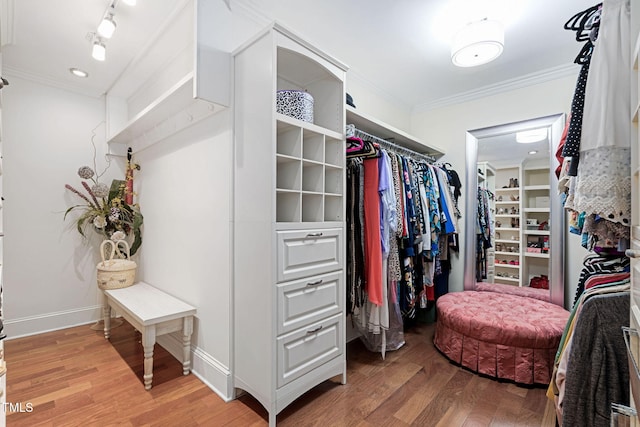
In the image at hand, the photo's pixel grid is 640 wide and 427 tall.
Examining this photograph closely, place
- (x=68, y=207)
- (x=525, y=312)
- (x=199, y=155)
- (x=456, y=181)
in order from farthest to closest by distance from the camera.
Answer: (x=456, y=181) → (x=68, y=207) → (x=525, y=312) → (x=199, y=155)

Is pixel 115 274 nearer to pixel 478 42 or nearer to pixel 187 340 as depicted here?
pixel 187 340

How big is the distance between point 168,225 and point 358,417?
2.01 m

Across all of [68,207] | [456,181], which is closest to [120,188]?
[68,207]

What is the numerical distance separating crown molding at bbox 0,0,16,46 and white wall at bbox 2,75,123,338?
→ 637 millimetres

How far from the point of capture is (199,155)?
6.88 feet

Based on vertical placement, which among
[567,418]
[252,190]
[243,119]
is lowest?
[567,418]

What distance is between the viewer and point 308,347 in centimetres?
174

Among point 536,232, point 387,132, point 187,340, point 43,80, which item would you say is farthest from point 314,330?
point 43,80

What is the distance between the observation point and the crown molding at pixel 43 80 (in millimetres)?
2623

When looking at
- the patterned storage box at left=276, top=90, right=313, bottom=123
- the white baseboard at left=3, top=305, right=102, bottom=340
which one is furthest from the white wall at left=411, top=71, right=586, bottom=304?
the white baseboard at left=3, top=305, right=102, bottom=340

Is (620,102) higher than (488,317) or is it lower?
higher

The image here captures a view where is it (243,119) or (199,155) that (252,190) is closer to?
(243,119)

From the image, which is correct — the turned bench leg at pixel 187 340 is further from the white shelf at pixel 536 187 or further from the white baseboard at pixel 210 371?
the white shelf at pixel 536 187

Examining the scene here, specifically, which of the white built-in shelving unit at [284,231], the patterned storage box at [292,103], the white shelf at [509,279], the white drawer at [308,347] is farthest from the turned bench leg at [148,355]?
the white shelf at [509,279]
